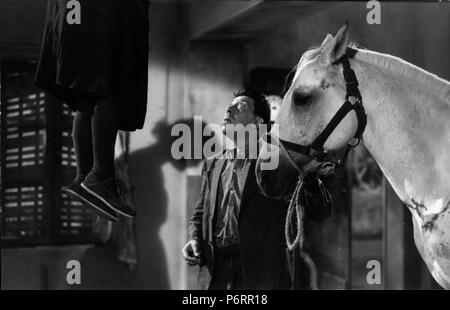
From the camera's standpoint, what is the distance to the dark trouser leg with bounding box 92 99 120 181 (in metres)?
1.38

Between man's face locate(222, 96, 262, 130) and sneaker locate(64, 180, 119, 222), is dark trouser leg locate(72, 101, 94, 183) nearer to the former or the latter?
sneaker locate(64, 180, 119, 222)

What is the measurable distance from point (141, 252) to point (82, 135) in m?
3.27

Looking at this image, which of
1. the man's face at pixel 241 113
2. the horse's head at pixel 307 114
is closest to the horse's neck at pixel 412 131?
the horse's head at pixel 307 114

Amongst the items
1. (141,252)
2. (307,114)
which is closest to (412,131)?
(307,114)

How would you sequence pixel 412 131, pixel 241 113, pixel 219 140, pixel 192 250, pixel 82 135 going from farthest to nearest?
pixel 192 250 < pixel 219 140 < pixel 241 113 < pixel 412 131 < pixel 82 135

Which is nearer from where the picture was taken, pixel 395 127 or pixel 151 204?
pixel 395 127

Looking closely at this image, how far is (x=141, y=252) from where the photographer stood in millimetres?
4621

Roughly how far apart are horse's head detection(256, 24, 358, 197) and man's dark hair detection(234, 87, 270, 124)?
0.33 m

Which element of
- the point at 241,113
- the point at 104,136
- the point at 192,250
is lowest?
→ the point at 192,250

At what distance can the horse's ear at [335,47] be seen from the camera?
67.1 inches

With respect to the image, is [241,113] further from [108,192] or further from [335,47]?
[108,192]

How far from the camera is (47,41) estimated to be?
4.47 feet
